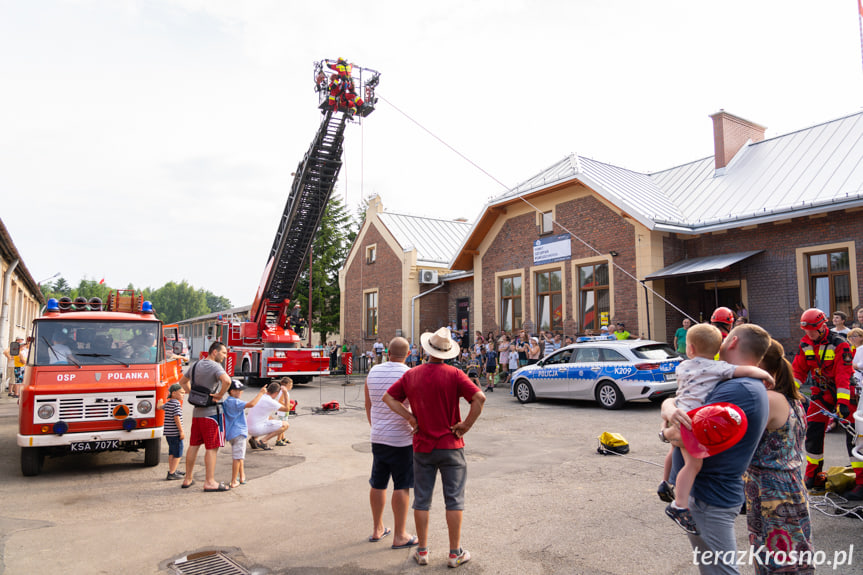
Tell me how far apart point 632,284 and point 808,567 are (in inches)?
602

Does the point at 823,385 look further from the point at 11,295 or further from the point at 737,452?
the point at 11,295

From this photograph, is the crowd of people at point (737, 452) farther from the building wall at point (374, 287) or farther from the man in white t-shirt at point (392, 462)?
the building wall at point (374, 287)

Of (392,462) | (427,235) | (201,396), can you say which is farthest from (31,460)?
(427,235)

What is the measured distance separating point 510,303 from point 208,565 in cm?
1857

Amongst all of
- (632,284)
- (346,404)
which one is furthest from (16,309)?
(632,284)

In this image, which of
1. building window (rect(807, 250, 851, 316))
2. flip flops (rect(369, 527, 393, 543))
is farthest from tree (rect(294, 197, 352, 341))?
flip flops (rect(369, 527, 393, 543))

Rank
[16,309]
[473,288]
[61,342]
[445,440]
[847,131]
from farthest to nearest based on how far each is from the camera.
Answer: [473,288], [16,309], [847,131], [61,342], [445,440]

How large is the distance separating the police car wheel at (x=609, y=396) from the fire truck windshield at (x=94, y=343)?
925 cm

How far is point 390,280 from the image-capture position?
2964 centimetres

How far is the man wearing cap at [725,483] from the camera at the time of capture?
2.87 metres

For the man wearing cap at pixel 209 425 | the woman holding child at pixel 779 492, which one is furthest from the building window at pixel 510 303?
the woman holding child at pixel 779 492

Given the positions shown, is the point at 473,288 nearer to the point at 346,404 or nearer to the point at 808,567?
the point at 346,404

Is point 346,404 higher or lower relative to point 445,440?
lower

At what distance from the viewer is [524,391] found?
14914 mm
